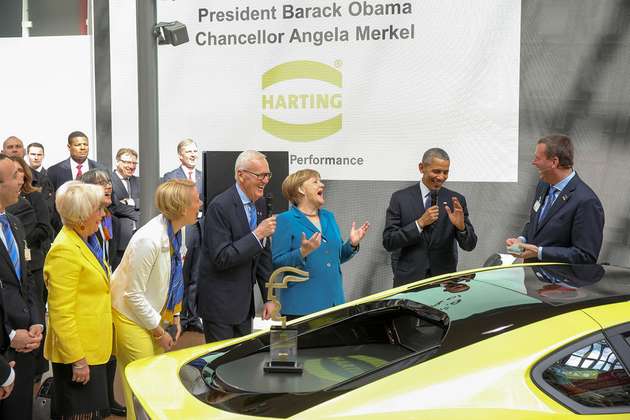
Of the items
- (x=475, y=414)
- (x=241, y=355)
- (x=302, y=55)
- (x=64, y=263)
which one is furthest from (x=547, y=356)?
(x=302, y=55)

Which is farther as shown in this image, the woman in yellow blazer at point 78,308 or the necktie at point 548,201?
the necktie at point 548,201

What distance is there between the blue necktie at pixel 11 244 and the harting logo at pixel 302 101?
13.8ft

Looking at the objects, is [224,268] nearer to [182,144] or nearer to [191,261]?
[191,261]

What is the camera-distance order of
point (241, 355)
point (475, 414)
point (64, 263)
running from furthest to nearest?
1. point (64, 263)
2. point (241, 355)
3. point (475, 414)

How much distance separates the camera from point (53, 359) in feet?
12.5

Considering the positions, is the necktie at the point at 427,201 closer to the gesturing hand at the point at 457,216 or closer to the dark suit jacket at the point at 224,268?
the gesturing hand at the point at 457,216

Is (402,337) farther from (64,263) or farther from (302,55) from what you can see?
(302,55)

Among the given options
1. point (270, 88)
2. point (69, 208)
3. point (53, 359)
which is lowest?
point (53, 359)

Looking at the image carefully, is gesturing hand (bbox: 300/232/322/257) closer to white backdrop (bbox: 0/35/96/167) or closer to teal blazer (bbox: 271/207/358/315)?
teal blazer (bbox: 271/207/358/315)

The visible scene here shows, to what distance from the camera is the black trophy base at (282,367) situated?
8.70 ft

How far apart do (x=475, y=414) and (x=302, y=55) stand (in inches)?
237

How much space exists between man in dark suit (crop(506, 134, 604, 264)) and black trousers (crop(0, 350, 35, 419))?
3.00 metres

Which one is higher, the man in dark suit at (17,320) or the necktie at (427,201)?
the necktie at (427,201)

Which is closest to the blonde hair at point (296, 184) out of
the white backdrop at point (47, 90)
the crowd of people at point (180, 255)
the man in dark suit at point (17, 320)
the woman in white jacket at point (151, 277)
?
the crowd of people at point (180, 255)
